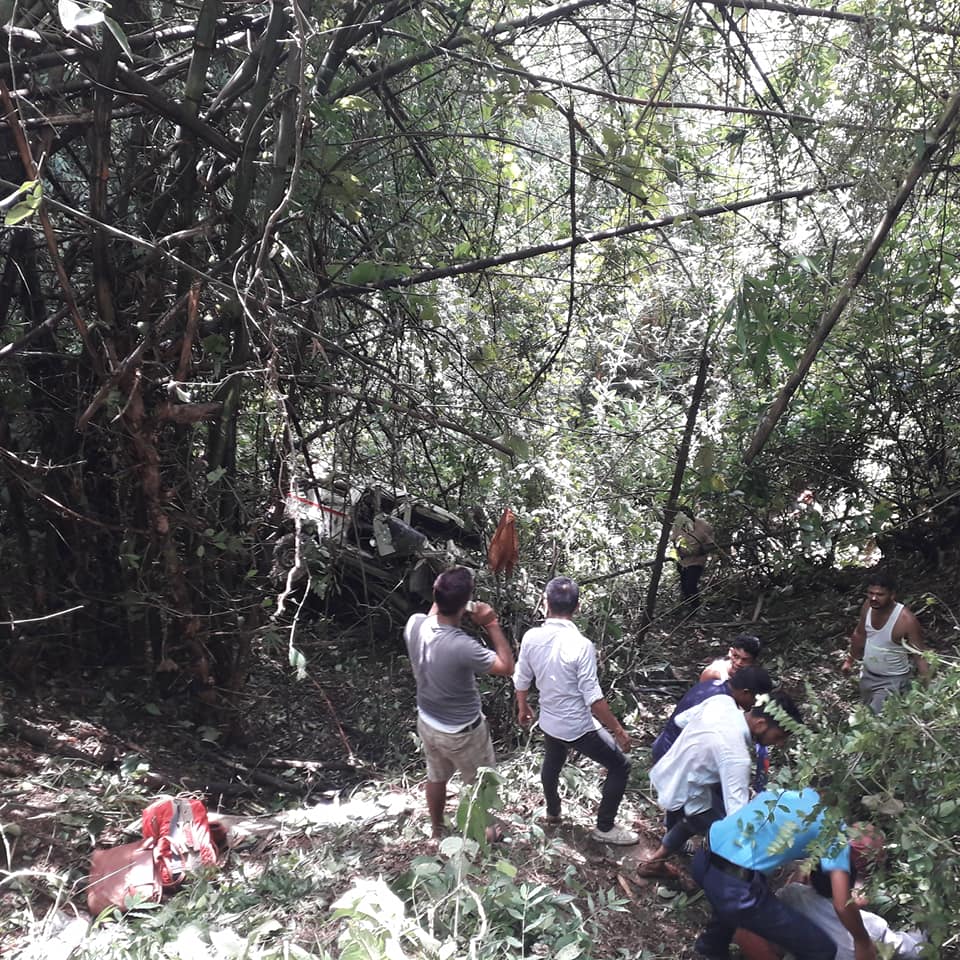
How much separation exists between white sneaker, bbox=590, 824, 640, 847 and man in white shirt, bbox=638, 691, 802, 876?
0.28m

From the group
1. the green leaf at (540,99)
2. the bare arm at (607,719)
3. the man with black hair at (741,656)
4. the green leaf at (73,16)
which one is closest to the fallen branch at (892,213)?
the man with black hair at (741,656)

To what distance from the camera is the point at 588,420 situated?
671 cm

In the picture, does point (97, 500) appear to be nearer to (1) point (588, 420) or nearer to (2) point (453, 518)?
(2) point (453, 518)

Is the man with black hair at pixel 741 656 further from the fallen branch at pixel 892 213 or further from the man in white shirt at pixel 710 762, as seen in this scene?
the fallen branch at pixel 892 213

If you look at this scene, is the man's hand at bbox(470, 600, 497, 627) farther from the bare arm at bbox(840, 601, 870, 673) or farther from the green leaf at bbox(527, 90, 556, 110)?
the bare arm at bbox(840, 601, 870, 673)

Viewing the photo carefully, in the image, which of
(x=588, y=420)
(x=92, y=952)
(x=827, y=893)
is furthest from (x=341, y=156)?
(x=827, y=893)

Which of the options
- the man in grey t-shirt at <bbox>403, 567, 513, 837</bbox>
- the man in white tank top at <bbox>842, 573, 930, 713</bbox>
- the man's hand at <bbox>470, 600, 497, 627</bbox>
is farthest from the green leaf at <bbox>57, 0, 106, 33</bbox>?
the man in white tank top at <bbox>842, 573, 930, 713</bbox>

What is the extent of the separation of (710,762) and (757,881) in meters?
0.53

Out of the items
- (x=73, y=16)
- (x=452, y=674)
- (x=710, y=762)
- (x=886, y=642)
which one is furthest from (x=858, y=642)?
(x=73, y=16)

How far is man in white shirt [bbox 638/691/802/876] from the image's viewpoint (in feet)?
11.5

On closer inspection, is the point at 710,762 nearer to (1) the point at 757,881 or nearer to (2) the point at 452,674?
(1) the point at 757,881

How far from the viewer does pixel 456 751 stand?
154 inches

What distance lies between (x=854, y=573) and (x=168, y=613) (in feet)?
19.3

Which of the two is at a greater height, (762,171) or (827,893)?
(762,171)
